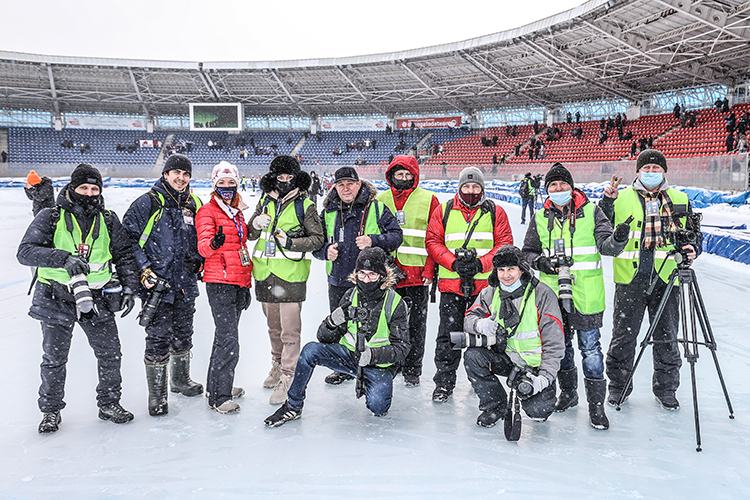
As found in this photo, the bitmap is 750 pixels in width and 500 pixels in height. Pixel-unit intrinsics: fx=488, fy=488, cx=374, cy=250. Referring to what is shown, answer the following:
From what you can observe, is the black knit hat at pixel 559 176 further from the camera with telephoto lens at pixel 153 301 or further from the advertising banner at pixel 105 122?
the advertising banner at pixel 105 122

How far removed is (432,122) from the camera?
34469 mm

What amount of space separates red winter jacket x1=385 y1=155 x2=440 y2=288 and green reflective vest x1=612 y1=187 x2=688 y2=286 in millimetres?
1237

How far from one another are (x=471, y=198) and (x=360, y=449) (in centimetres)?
172

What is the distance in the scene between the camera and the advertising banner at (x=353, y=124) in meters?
36.0

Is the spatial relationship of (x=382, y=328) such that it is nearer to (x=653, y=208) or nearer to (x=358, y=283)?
(x=358, y=283)

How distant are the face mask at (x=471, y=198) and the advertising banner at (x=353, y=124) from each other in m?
33.7

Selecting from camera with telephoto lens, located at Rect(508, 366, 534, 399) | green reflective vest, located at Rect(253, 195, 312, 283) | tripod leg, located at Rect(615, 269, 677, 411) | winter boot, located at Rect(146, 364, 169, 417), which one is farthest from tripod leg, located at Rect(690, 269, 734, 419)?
winter boot, located at Rect(146, 364, 169, 417)

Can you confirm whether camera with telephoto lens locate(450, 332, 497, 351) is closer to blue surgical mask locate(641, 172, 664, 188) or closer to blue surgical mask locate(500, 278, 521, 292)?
blue surgical mask locate(500, 278, 521, 292)

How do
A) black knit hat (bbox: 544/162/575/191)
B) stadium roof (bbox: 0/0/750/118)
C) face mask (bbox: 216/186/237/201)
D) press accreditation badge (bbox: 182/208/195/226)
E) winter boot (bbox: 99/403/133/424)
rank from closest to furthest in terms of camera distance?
1. winter boot (bbox: 99/403/133/424)
2. black knit hat (bbox: 544/162/575/191)
3. face mask (bbox: 216/186/237/201)
4. press accreditation badge (bbox: 182/208/195/226)
5. stadium roof (bbox: 0/0/750/118)

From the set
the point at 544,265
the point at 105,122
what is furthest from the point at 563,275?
the point at 105,122

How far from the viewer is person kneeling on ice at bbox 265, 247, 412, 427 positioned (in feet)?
9.60

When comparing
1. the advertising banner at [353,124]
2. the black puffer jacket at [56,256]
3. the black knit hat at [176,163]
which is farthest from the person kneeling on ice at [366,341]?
the advertising banner at [353,124]

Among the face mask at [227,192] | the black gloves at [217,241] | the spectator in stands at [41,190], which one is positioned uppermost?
the spectator in stands at [41,190]

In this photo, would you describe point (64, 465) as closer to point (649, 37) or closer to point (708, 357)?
point (708, 357)
